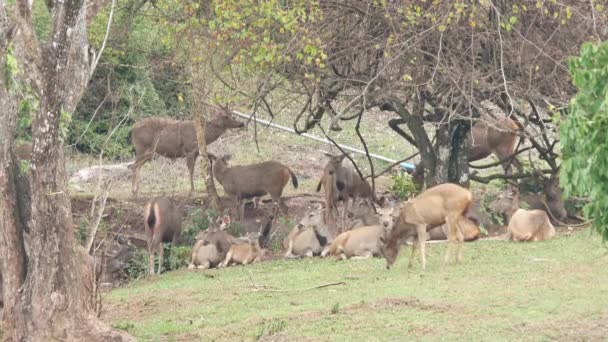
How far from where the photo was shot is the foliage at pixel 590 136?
7.13 metres

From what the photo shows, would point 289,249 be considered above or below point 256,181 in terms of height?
below

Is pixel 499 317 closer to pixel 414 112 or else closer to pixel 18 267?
pixel 18 267

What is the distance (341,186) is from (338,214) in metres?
0.51

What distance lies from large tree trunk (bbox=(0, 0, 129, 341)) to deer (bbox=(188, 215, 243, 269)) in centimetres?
623

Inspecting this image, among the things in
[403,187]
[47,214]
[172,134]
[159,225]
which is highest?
[172,134]

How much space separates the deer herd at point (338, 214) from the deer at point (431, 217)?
0.5 inches

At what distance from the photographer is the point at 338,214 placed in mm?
20094

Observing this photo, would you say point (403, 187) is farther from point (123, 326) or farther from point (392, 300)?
point (123, 326)

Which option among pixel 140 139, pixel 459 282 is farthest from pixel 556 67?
pixel 140 139

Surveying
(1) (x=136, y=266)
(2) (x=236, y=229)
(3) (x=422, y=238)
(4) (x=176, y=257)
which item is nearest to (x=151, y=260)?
(1) (x=136, y=266)

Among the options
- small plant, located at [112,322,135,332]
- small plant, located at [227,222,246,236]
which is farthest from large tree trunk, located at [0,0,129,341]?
small plant, located at [227,222,246,236]

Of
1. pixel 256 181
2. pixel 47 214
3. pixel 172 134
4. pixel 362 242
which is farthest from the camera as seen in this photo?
pixel 172 134

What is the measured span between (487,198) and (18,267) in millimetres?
10568

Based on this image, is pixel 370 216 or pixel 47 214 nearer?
pixel 47 214
